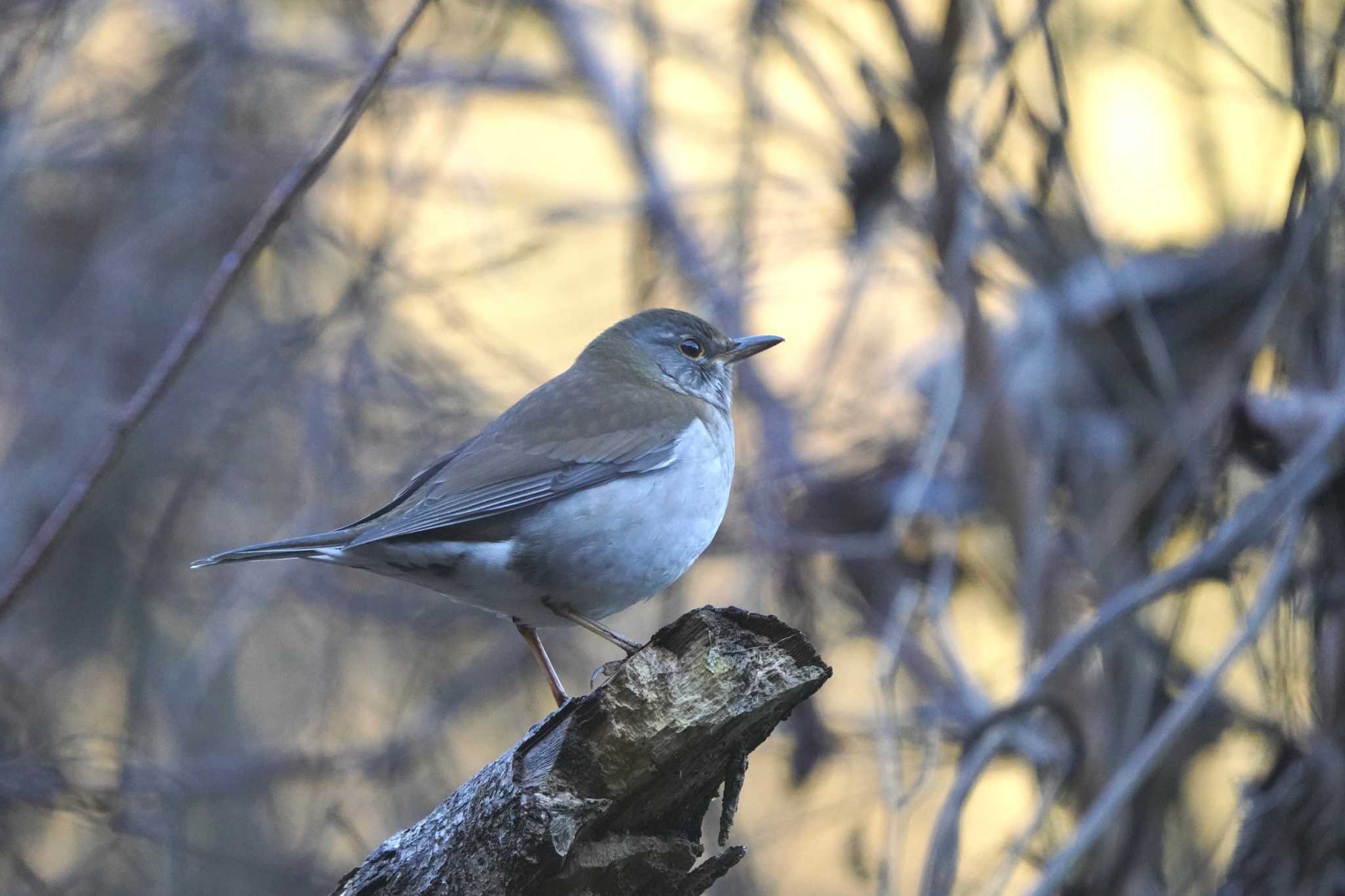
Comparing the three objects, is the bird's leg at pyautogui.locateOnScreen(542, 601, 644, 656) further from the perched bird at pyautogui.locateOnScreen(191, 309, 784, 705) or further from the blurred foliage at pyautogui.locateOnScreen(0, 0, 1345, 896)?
the blurred foliage at pyautogui.locateOnScreen(0, 0, 1345, 896)

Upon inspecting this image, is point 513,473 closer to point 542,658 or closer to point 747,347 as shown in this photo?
point 542,658

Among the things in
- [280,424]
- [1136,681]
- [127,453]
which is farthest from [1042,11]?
[127,453]

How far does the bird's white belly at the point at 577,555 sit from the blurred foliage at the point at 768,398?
1041 mm

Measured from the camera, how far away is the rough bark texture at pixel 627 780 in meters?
2.27

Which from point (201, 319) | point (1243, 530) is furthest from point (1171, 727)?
point (201, 319)

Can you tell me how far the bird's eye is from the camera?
4699mm

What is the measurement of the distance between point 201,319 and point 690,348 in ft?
7.39

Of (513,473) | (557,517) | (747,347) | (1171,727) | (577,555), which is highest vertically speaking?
(747,347)

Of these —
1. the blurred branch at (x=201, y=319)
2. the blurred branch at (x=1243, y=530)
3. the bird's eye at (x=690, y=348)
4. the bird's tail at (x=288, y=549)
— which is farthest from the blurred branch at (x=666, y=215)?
the blurred branch at (x=201, y=319)

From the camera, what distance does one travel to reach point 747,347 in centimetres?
464

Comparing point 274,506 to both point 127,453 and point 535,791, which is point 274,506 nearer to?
point 127,453

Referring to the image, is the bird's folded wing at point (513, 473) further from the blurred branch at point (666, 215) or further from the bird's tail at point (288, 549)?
the blurred branch at point (666, 215)

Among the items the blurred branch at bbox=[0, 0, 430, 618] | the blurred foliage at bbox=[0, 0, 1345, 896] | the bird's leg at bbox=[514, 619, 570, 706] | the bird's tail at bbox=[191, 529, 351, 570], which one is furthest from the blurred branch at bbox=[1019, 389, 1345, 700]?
the blurred branch at bbox=[0, 0, 430, 618]

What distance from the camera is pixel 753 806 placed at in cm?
657
